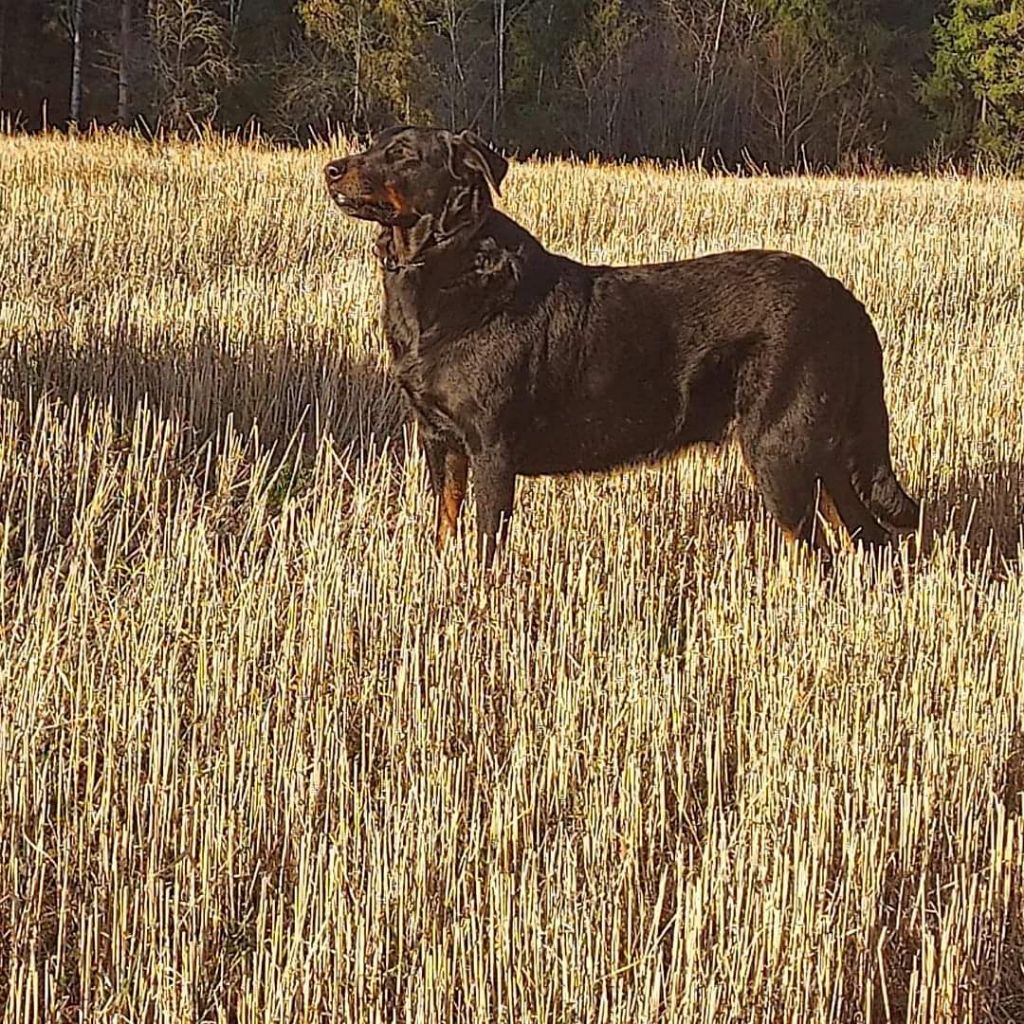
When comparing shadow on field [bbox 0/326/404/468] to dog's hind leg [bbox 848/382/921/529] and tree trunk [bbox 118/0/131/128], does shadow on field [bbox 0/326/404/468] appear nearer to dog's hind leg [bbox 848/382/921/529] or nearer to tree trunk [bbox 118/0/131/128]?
dog's hind leg [bbox 848/382/921/529]

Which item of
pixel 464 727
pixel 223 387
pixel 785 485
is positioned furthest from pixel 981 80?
pixel 464 727

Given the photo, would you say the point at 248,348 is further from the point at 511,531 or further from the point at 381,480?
the point at 511,531

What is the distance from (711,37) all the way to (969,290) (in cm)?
2191

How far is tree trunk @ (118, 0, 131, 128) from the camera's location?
26500mm

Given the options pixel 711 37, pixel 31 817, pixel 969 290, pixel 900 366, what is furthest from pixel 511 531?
pixel 711 37

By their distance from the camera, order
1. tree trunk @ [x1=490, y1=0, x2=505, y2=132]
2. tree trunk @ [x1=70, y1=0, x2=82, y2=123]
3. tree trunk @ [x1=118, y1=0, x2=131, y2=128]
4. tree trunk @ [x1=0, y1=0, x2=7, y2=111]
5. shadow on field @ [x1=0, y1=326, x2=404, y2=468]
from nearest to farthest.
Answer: shadow on field @ [x1=0, y1=326, x2=404, y2=468], tree trunk @ [x1=118, y1=0, x2=131, y2=128], tree trunk @ [x1=70, y1=0, x2=82, y2=123], tree trunk @ [x1=0, y1=0, x2=7, y2=111], tree trunk @ [x1=490, y1=0, x2=505, y2=132]

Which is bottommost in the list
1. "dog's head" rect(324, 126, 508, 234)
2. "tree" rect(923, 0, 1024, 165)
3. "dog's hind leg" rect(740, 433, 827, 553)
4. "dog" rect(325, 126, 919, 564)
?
"dog's hind leg" rect(740, 433, 827, 553)

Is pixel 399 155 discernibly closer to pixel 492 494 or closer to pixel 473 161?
pixel 473 161

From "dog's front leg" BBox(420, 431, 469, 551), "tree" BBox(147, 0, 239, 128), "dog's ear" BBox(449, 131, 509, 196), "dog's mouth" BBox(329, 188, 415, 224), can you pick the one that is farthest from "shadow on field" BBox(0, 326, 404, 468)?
"tree" BBox(147, 0, 239, 128)

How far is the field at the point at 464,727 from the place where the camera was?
2293 mm

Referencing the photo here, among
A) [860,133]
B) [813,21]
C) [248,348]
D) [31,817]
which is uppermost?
[813,21]

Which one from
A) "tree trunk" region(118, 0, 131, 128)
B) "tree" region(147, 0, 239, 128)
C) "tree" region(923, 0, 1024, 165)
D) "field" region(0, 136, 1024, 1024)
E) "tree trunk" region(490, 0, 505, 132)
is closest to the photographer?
"field" region(0, 136, 1024, 1024)

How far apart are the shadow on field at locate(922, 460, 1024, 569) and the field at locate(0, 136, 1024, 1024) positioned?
19 millimetres

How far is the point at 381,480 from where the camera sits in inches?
202
